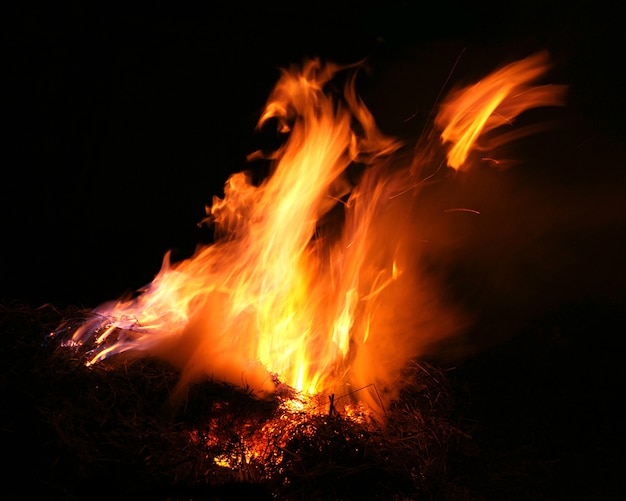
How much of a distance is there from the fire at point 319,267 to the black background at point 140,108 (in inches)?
23.1

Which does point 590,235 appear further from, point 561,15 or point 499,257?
point 561,15

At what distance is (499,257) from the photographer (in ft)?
19.3

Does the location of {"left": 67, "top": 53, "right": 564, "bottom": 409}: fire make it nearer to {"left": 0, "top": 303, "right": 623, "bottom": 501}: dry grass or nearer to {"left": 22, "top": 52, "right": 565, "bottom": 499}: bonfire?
{"left": 22, "top": 52, "right": 565, "bottom": 499}: bonfire

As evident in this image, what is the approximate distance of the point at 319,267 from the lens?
17.4 feet

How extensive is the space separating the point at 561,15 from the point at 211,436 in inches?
242

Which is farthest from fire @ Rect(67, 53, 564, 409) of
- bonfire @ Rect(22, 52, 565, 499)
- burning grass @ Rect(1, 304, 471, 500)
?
burning grass @ Rect(1, 304, 471, 500)

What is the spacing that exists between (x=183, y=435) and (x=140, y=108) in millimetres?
5333

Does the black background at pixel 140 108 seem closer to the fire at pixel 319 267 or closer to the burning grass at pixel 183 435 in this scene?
the fire at pixel 319 267

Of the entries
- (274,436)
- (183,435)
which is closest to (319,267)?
(274,436)

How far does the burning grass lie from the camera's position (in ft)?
9.90

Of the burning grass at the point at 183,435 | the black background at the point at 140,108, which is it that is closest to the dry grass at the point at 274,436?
the burning grass at the point at 183,435

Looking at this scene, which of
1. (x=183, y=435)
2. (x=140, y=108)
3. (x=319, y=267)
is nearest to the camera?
(x=183, y=435)

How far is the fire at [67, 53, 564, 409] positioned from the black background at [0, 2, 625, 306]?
23.1 inches

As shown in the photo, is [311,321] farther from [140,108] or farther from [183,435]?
[140,108]
